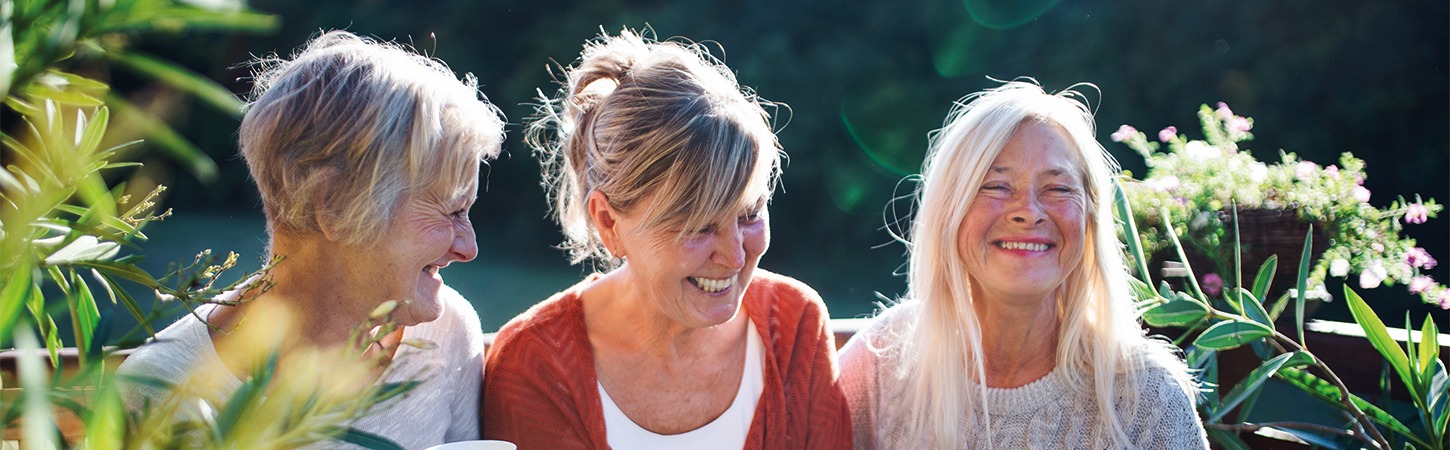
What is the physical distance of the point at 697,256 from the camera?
1.85 meters

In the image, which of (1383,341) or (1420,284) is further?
(1420,284)

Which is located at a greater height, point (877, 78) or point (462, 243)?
point (877, 78)

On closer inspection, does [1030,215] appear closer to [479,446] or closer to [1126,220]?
[1126,220]

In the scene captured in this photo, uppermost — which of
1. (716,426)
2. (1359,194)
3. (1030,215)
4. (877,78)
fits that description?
(877,78)

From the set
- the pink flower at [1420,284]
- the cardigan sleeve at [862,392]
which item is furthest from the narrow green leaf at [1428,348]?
the cardigan sleeve at [862,392]

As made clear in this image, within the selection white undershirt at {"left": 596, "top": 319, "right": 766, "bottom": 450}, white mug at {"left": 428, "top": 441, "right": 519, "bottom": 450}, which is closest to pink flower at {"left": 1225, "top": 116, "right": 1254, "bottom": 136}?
white undershirt at {"left": 596, "top": 319, "right": 766, "bottom": 450}

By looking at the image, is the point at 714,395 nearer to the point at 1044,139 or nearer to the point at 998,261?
the point at 998,261

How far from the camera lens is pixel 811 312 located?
2129 millimetres

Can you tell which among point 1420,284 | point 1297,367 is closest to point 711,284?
point 1297,367

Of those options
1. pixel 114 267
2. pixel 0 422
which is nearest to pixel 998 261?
pixel 114 267

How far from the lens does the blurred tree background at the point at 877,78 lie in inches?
276

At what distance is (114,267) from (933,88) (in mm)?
8038

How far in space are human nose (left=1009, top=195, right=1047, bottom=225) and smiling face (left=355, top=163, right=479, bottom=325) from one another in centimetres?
92

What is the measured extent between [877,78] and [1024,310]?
263 inches
